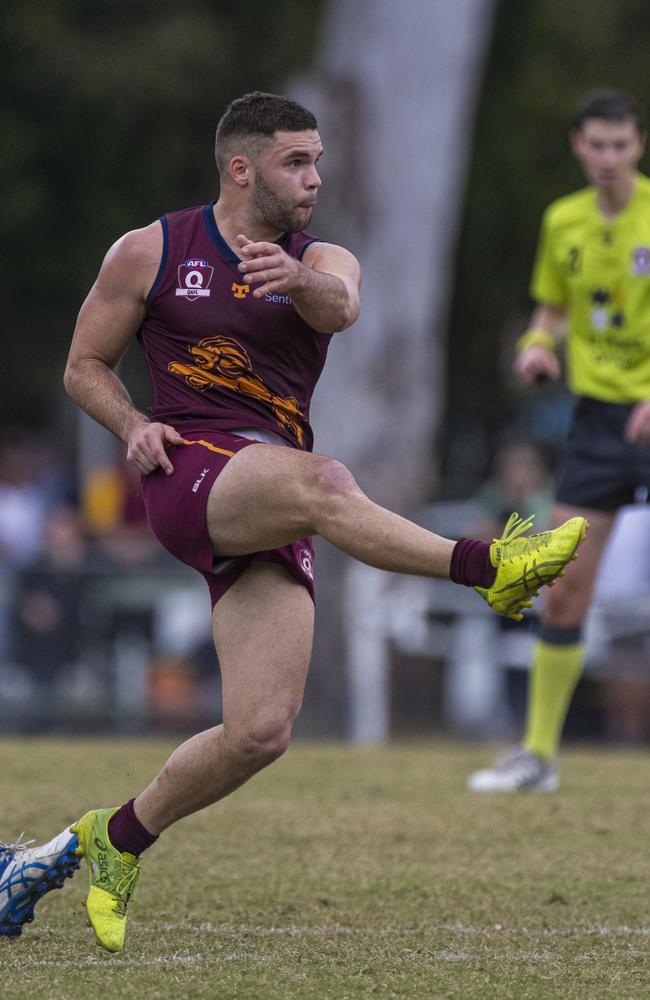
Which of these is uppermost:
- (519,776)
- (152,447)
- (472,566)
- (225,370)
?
(225,370)

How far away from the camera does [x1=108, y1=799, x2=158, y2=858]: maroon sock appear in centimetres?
525

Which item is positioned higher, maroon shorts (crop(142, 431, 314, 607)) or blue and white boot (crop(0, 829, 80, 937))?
maroon shorts (crop(142, 431, 314, 607))

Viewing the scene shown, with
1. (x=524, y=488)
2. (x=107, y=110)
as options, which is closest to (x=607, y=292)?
(x=524, y=488)

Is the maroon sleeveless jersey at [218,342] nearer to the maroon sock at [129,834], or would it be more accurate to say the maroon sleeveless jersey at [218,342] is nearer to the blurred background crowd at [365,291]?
the maroon sock at [129,834]

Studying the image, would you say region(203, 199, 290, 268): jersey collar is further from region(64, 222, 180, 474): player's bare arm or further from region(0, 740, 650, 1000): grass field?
region(0, 740, 650, 1000): grass field

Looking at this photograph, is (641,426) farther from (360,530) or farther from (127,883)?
(127,883)

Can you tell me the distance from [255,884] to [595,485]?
2786 millimetres

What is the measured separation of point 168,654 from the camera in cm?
1363

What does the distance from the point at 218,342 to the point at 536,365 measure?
304cm

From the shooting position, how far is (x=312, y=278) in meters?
5.12

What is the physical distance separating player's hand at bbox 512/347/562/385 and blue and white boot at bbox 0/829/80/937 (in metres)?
3.66

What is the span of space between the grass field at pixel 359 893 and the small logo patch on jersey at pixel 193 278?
1.91m

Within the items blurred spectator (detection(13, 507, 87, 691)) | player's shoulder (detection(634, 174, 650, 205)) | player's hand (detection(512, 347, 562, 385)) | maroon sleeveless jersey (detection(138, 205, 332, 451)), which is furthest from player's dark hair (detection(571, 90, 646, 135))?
blurred spectator (detection(13, 507, 87, 691))

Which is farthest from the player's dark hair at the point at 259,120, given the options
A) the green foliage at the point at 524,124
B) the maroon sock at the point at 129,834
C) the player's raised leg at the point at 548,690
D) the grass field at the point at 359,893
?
the green foliage at the point at 524,124
